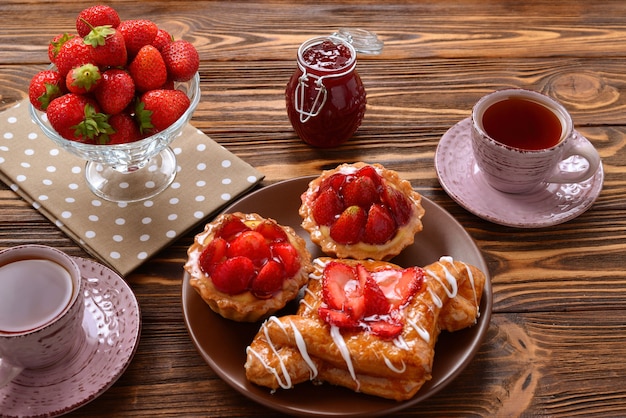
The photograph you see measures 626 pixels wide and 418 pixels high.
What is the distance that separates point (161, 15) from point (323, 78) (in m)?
0.87

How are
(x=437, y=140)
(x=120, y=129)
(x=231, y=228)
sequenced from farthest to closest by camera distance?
(x=437, y=140), (x=120, y=129), (x=231, y=228)

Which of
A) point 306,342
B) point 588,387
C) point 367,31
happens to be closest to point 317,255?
point 306,342

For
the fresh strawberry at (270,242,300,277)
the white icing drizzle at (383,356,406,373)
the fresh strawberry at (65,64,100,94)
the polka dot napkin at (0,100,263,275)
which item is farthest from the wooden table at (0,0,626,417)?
the fresh strawberry at (65,64,100,94)

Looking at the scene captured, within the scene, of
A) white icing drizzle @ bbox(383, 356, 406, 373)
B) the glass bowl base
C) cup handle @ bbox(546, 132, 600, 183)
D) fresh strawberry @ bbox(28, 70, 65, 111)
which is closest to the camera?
white icing drizzle @ bbox(383, 356, 406, 373)

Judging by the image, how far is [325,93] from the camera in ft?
6.30

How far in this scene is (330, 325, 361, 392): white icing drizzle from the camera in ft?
4.53

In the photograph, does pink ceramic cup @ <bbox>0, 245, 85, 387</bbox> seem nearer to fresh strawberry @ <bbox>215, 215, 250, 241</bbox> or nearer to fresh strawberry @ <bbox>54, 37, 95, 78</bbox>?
fresh strawberry @ <bbox>215, 215, 250, 241</bbox>

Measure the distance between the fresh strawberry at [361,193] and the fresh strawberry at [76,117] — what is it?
57 centimetres

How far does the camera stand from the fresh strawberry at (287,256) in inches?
60.6

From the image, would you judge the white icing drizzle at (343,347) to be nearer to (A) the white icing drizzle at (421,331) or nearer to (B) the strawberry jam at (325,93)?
(A) the white icing drizzle at (421,331)

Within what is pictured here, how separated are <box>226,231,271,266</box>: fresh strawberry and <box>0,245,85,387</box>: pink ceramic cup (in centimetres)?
32

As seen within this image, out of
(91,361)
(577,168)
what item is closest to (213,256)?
(91,361)

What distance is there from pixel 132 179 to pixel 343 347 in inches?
33.2

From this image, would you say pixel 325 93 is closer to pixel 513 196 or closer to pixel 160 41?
pixel 160 41
